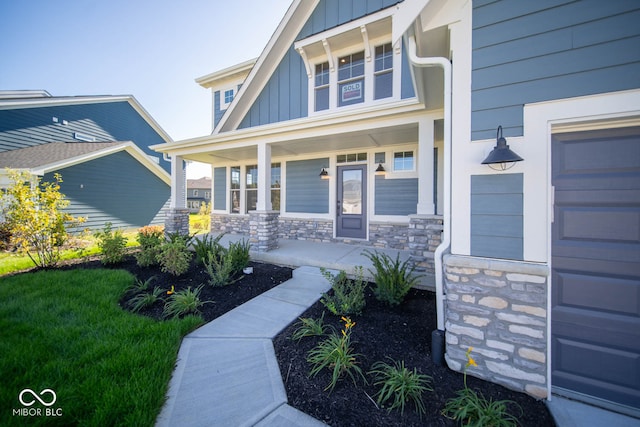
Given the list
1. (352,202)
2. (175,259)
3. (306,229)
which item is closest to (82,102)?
(175,259)

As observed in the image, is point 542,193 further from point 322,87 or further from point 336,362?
point 322,87

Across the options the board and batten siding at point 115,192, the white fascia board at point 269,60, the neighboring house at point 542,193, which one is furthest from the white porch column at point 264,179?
the board and batten siding at point 115,192

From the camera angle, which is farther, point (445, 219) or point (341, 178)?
point (341, 178)

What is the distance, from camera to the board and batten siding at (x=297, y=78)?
239 inches

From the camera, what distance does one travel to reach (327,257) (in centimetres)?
541

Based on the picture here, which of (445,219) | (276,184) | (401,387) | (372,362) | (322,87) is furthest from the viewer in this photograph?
(276,184)

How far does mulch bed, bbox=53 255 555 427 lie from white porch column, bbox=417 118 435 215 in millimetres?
1534

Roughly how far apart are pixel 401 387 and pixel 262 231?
15.4ft

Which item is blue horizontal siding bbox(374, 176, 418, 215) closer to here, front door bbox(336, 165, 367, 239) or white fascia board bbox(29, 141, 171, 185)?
front door bbox(336, 165, 367, 239)

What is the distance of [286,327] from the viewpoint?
2979 mm

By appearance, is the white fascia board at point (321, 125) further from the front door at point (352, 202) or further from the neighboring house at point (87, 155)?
the neighboring house at point (87, 155)

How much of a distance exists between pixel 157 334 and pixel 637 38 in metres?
5.05

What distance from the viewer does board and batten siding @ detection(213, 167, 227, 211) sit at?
9.49m

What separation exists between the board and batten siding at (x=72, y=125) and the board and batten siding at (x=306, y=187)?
1216cm
